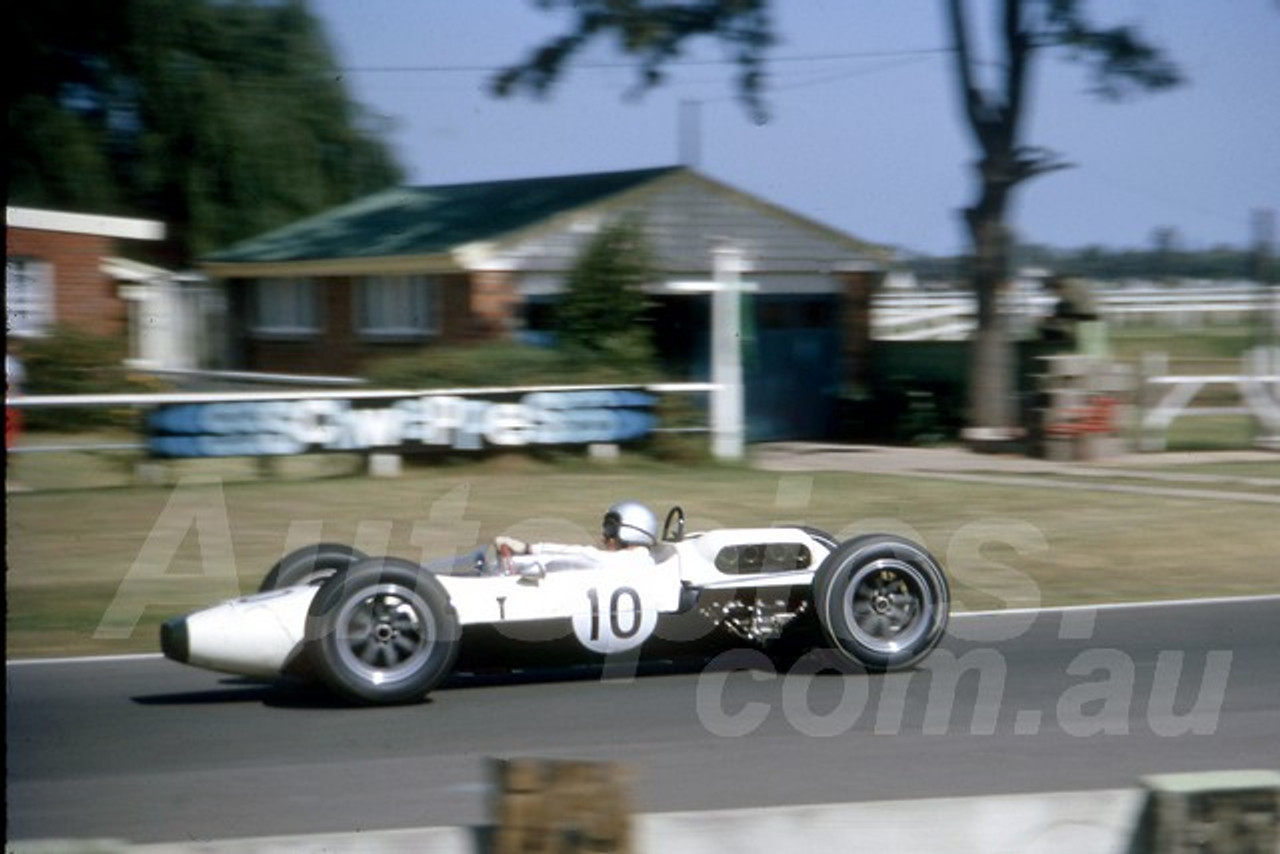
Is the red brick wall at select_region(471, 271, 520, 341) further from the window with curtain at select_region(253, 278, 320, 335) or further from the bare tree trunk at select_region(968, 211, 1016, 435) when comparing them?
the bare tree trunk at select_region(968, 211, 1016, 435)

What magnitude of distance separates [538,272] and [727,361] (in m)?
4.25

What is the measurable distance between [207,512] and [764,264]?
41.2 feet

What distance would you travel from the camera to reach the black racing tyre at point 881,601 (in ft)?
32.6

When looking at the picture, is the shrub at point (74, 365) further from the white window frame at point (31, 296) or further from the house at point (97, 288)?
the house at point (97, 288)

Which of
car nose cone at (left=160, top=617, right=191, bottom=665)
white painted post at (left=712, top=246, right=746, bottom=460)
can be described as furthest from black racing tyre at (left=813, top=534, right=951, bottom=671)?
white painted post at (left=712, top=246, right=746, bottom=460)

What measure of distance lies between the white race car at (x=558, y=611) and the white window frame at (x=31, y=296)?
688 inches

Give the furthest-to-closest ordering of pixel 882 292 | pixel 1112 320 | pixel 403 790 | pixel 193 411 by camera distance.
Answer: pixel 1112 320, pixel 882 292, pixel 193 411, pixel 403 790

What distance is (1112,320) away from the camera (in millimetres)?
44281

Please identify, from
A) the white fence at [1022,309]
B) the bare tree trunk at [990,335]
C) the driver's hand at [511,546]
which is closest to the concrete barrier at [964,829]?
the driver's hand at [511,546]

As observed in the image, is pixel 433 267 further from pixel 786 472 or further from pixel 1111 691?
pixel 1111 691

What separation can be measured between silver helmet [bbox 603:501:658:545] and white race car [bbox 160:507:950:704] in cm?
12

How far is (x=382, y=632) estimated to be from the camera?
923 cm

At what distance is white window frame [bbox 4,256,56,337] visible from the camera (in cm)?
2622

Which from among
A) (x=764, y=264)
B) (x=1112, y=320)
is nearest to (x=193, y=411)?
(x=764, y=264)
